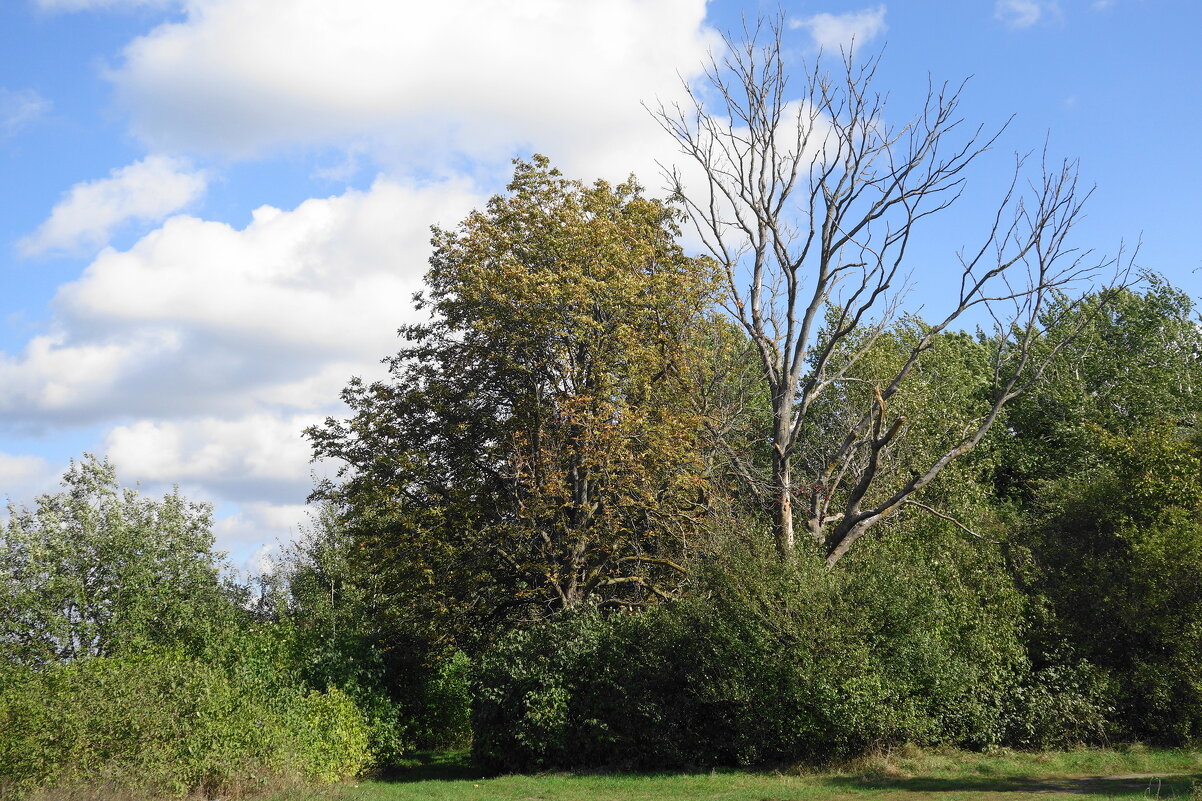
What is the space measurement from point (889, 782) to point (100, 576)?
85.0 ft

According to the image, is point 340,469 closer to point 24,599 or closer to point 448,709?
point 448,709

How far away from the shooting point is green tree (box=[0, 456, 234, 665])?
28703 mm

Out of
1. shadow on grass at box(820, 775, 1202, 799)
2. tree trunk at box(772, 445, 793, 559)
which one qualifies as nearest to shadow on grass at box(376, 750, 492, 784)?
tree trunk at box(772, 445, 793, 559)

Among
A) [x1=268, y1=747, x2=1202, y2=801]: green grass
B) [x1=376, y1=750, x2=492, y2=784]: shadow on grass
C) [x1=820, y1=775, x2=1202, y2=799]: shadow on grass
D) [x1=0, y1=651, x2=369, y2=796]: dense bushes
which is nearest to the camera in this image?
[x1=0, y1=651, x2=369, y2=796]: dense bushes

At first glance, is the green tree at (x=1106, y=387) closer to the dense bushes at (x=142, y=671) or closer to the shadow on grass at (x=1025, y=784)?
the shadow on grass at (x=1025, y=784)

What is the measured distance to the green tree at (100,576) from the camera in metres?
28.7

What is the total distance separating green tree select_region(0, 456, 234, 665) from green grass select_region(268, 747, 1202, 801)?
42.2 ft

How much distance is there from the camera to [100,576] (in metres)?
30.8

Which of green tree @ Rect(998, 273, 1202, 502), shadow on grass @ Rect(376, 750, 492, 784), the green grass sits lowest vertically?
shadow on grass @ Rect(376, 750, 492, 784)

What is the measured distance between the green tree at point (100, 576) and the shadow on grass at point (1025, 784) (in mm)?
19350

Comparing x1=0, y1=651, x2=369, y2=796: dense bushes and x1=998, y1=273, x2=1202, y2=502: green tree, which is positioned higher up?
x1=998, y1=273, x2=1202, y2=502: green tree

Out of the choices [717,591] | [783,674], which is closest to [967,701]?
[783,674]

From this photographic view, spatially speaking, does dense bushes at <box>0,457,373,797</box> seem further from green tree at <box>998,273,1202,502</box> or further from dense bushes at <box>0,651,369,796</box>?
green tree at <box>998,273,1202,502</box>

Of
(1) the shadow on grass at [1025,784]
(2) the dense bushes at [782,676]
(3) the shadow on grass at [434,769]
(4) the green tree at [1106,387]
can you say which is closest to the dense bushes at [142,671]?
(3) the shadow on grass at [434,769]
